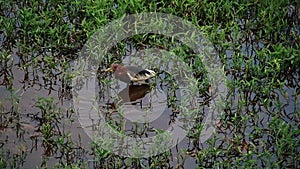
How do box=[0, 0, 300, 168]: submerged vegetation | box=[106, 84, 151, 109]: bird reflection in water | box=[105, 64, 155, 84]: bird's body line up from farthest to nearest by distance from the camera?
box=[105, 64, 155, 84]: bird's body
box=[106, 84, 151, 109]: bird reflection in water
box=[0, 0, 300, 168]: submerged vegetation

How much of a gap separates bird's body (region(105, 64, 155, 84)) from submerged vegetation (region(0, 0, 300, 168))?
0.10 metres

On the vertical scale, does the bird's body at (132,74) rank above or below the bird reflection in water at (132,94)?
above

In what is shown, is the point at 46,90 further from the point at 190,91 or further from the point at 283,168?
the point at 283,168

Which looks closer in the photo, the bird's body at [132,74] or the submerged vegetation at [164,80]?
the submerged vegetation at [164,80]

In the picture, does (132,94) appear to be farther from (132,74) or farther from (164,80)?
(164,80)

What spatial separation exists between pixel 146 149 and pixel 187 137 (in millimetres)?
326

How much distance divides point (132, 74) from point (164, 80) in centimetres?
25

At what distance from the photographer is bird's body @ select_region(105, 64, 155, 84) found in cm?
534

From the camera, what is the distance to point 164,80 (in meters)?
5.42

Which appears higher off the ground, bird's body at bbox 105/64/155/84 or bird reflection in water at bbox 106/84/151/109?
bird's body at bbox 105/64/155/84

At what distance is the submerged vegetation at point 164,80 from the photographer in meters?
4.70

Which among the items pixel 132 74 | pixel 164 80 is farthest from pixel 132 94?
pixel 164 80

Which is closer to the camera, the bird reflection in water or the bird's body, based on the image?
the bird reflection in water

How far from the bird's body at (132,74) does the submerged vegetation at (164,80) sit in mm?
102
